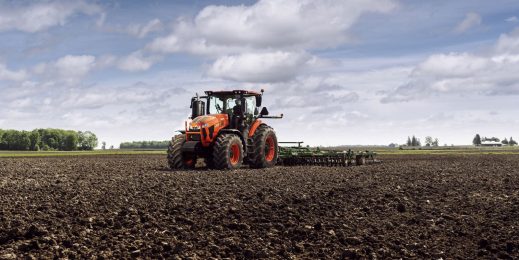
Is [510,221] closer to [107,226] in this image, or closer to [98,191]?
[107,226]

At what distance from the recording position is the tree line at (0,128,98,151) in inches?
4656

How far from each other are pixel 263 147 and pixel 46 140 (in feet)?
389

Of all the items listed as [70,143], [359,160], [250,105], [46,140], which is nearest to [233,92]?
[250,105]

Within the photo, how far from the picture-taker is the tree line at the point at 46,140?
388 ft

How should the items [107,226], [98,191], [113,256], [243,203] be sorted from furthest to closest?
[98,191], [243,203], [107,226], [113,256]

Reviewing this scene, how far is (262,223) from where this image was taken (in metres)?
9.50

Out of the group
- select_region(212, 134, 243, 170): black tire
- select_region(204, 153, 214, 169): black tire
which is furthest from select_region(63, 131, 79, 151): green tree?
select_region(212, 134, 243, 170): black tire

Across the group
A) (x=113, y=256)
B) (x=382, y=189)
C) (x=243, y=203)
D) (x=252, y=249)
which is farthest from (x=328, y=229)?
(x=382, y=189)

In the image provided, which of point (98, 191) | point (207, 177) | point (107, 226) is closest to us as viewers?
point (107, 226)

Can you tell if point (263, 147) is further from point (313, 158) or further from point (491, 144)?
point (491, 144)

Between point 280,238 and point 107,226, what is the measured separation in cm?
310

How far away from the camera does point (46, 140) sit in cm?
12731

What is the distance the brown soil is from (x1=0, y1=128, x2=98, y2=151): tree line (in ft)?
362

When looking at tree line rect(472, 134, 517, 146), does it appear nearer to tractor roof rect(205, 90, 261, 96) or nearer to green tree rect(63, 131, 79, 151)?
green tree rect(63, 131, 79, 151)
